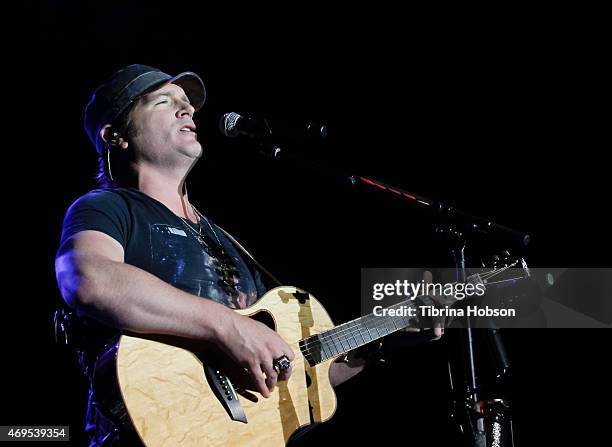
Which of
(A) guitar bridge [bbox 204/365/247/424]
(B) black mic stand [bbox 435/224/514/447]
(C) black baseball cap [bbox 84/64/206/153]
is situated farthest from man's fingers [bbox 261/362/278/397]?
(C) black baseball cap [bbox 84/64/206/153]

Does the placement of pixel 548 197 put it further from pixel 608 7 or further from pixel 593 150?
pixel 608 7

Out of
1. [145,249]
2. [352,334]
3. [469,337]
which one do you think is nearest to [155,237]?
[145,249]

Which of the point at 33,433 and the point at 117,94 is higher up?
the point at 117,94

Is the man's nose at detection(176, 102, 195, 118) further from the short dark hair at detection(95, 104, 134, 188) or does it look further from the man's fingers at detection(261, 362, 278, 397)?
the man's fingers at detection(261, 362, 278, 397)

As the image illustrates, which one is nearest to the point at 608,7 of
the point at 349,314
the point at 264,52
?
the point at 264,52

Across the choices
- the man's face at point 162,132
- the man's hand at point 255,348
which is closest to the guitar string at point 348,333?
the man's hand at point 255,348

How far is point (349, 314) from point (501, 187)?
4.17 feet

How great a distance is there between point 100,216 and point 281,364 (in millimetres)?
879

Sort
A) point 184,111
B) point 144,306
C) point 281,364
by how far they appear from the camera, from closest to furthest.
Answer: point 144,306, point 281,364, point 184,111

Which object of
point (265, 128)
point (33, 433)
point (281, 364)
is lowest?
point (33, 433)

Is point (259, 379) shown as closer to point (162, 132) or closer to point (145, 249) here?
point (145, 249)

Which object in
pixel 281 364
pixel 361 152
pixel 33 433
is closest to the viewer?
pixel 281 364

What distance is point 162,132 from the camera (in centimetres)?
278

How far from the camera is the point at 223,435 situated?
1.96m
